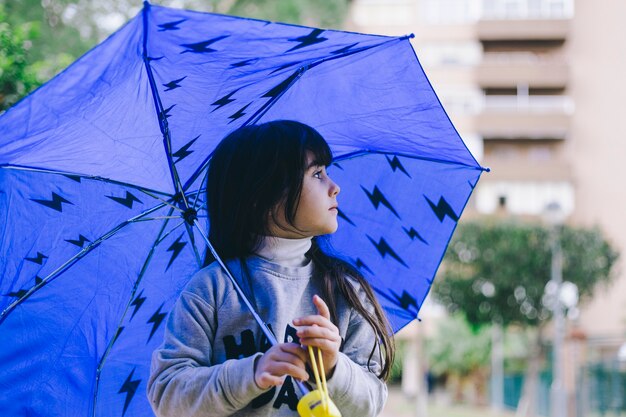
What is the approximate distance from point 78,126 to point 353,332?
990mm

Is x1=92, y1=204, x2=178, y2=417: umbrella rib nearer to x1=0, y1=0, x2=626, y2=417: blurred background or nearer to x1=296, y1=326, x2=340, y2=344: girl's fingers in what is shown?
x1=296, y1=326, x2=340, y2=344: girl's fingers

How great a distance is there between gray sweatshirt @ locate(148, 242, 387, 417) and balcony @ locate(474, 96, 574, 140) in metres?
44.0

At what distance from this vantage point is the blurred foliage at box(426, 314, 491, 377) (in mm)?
46219

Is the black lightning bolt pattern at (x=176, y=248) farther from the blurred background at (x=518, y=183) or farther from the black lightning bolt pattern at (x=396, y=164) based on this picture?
the blurred background at (x=518, y=183)

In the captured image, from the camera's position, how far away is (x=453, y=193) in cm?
353

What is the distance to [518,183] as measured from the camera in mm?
45500

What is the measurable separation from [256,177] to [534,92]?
148ft

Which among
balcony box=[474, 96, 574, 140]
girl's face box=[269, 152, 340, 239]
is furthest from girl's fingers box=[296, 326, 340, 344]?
balcony box=[474, 96, 574, 140]

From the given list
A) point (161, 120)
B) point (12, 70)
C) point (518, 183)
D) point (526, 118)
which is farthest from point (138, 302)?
point (526, 118)

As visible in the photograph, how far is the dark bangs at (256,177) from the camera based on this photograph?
111 inches

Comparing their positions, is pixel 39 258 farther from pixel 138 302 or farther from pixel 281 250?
pixel 281 250

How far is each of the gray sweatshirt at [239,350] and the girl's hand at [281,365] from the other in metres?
0.04

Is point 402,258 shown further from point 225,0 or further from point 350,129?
point 225,0

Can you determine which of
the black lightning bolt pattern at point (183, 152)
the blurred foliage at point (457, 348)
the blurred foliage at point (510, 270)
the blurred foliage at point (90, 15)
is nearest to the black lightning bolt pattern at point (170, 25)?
the black lightning bolt pattern at point (183, 152)
